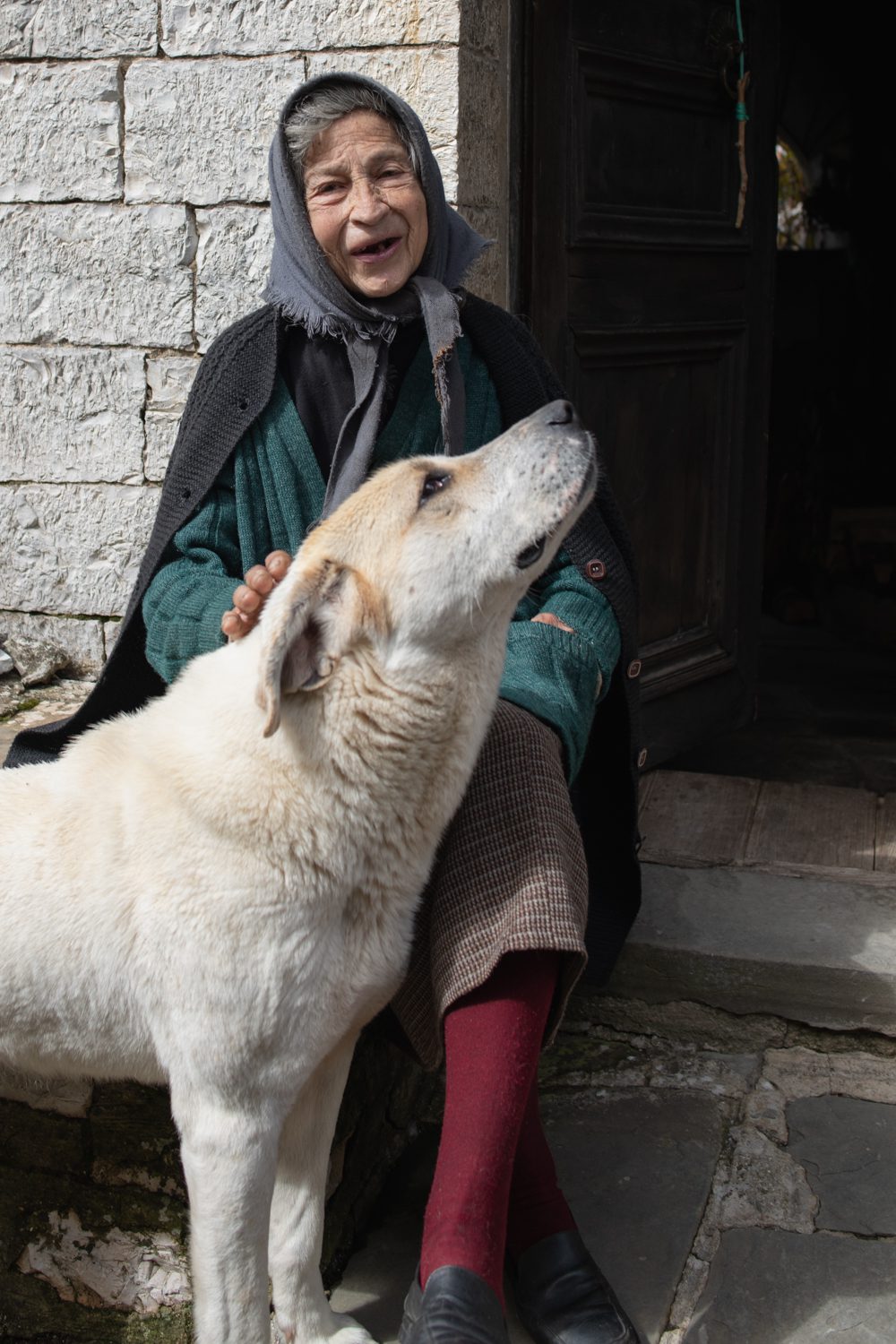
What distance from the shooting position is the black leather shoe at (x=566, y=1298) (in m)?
2.03

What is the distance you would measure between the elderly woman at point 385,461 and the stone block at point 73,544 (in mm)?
1300

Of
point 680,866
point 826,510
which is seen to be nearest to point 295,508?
point 680,866

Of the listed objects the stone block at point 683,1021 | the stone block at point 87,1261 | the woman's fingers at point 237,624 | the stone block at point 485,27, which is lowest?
the stone block at point 87,1261

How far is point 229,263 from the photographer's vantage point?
11.6 feet

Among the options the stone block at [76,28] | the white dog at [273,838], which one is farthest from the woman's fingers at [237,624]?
the stone block at [76,28]

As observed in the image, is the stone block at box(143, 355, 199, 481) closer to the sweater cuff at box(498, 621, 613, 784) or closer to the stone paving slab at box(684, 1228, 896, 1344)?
the sweater cuff at box(498, 621, 613, 784)

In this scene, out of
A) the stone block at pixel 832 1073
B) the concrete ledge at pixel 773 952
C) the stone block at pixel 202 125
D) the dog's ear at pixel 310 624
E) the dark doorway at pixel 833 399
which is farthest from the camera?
the dark doorway at pixel 833 399

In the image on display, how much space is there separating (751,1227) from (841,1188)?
0.71 feet

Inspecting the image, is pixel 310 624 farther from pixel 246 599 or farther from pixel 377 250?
pixel 377 250

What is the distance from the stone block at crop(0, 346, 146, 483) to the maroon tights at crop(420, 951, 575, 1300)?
2351 mm

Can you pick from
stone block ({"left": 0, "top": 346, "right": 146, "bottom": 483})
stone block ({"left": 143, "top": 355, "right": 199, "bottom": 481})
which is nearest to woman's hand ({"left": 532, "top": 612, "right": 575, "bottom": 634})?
stone block ({"left": 143, "top": 355, "right": 199, "bottom": 481})

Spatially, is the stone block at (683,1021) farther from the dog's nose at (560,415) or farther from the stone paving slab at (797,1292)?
the dog's nose at (560,415)

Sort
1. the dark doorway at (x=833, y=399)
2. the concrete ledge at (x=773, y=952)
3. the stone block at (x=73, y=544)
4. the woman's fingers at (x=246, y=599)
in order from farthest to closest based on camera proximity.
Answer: the dark doorway at (x=833, y=399)
the stone block at (x=73, y=544)
the concrete ledge at (x=773, y=952)
the woman's fingers at (x=246, y=599)

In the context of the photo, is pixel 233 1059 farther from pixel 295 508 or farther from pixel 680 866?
pixel 680 866
